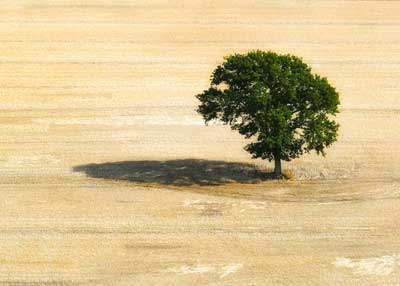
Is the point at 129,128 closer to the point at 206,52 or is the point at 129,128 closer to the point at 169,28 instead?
the point at 206,52

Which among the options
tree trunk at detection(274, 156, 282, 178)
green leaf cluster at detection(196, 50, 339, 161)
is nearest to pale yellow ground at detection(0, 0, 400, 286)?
tree trunk at detection(274, 156, 282, 178)

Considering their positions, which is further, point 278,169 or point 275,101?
point 278,169

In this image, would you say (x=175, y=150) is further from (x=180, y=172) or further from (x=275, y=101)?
(x=275, y=101)

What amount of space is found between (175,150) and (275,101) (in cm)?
1038

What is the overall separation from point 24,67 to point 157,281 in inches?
1643

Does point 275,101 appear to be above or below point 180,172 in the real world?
above

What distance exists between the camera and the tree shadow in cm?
5341

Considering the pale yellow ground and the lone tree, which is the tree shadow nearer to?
the pale yellow ground

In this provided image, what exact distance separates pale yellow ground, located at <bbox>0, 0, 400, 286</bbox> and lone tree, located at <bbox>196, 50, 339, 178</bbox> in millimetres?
3187

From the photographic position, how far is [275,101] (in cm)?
5106

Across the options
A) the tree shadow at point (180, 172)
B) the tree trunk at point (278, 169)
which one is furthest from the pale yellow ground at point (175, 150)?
the tree trunk at point (278, 169)

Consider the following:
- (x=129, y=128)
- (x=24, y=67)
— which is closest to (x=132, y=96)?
(x=129, y=128)

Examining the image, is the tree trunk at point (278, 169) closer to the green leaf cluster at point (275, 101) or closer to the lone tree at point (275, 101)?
the lone tree at point (275, 101)

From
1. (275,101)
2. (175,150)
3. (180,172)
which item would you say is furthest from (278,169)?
(175,150)
